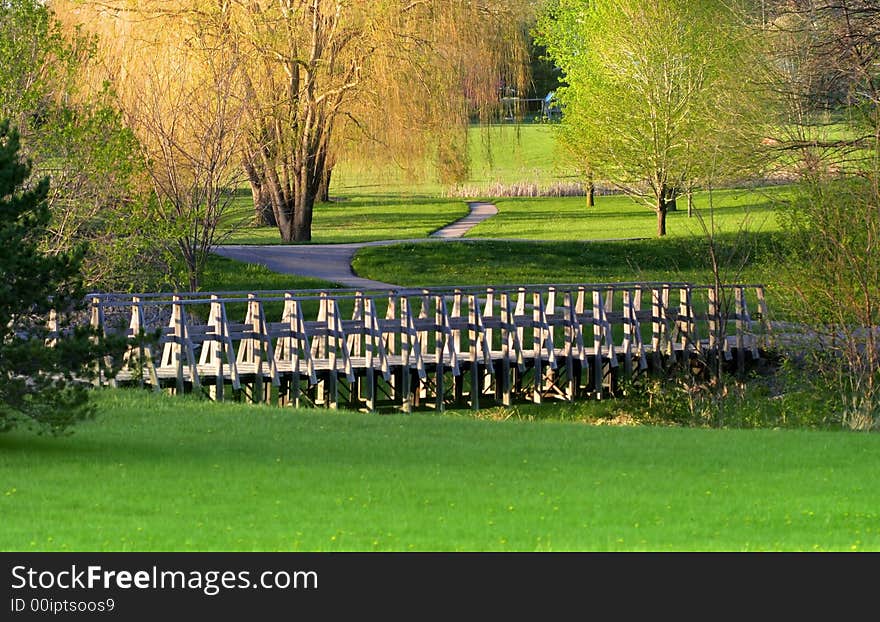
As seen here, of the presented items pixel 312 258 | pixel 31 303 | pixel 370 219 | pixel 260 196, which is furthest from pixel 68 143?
pixel 370 219

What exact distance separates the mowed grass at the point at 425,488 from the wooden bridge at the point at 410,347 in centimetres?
487

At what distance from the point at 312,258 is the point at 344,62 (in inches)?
226

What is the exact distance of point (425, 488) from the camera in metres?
14.4

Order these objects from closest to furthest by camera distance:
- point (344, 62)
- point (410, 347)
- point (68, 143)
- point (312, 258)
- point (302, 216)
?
point (410, 347)
point (68, 143)
point (312, 258)
point (344, 62)
point (302, 216)

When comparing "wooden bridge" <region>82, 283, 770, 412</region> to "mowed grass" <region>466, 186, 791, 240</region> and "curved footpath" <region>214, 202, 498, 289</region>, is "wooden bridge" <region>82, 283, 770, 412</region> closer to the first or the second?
"curved footpath" <region>214, 202, 498, 289</region>

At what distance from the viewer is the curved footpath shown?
4138 centimetres

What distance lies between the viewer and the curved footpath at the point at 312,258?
4138 cm

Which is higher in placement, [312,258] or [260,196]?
[260,196]

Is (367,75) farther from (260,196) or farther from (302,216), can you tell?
(260,196)

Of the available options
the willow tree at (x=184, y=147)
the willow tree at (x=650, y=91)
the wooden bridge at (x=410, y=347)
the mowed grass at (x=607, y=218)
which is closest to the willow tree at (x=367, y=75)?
the willow tree at (x=184, y=147)

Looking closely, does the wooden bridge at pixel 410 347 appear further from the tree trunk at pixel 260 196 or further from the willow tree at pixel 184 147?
the tree trunk at pixel 260 196
